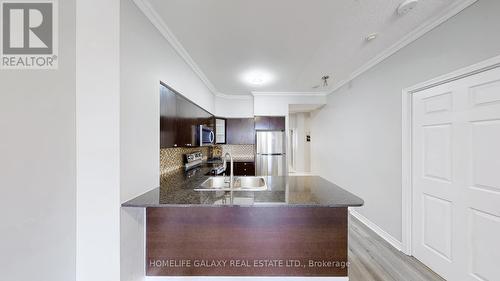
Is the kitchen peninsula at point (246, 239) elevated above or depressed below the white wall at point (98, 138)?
below

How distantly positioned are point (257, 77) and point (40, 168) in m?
3.18

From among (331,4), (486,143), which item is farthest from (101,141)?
(486,143)

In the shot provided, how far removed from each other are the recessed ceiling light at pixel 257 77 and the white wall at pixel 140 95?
1621mm

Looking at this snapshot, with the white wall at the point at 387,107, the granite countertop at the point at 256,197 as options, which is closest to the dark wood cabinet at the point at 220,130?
the white wall at the point at 387,107

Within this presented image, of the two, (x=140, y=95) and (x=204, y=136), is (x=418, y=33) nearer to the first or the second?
(x=140, y=95)

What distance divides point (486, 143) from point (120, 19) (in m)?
3.09

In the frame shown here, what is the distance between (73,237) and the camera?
1.43 meters

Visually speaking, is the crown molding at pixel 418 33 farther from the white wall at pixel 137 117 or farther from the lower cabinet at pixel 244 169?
the lower cabinet at pixel 244 169

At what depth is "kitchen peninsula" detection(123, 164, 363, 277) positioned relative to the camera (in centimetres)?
169

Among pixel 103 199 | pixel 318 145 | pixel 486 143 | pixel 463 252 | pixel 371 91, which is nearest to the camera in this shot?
pixel 103 199

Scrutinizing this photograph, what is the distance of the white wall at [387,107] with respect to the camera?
5.65ft

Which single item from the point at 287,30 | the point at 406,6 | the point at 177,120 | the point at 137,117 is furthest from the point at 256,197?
the point at 406,6

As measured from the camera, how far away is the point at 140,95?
5.52 ft

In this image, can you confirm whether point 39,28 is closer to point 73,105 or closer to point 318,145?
point 73,105
